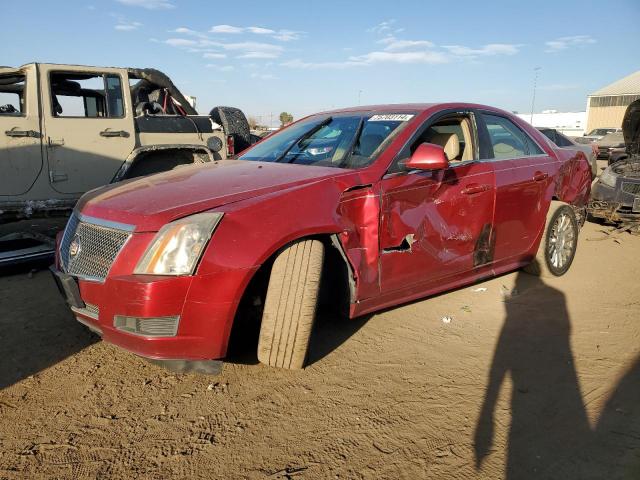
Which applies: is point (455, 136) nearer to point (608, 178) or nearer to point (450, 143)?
point (450, 143)

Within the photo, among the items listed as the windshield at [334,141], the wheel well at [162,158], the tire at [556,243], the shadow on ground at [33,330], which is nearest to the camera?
the shadow on ground at [33,330]

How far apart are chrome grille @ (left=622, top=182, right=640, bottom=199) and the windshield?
16.6 ft

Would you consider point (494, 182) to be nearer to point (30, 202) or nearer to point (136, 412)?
point (136, 412)

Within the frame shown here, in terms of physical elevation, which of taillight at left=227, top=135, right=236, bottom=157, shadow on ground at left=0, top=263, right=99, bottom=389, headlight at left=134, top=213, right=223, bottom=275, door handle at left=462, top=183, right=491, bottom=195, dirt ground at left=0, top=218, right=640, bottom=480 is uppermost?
taillight at left=227, top=135, right=236, bottom=157

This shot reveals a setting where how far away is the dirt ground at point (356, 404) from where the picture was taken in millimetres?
2201

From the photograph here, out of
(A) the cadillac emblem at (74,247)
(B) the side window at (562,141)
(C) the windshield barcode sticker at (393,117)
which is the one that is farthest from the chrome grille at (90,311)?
(B) the side window at (562,141)

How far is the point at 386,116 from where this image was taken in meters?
3.75

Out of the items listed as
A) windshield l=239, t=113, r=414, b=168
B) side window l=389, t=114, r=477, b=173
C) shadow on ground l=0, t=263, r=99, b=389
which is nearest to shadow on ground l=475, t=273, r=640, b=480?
side window l=389, t=114, r=477, b=173

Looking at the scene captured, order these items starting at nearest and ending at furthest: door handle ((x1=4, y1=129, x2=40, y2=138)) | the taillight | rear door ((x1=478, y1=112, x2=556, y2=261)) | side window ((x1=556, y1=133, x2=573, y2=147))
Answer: rear door ((x1=478, y1=112, x2=556, y2=261))
door handle ((x1=4, y1=129, x2=40, y2=138))
the taillight
side window ((x1=556, y1=133, x2=573, y2=147))

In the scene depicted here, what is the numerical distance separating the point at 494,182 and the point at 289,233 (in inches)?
79.4

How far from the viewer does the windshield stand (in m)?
3.43

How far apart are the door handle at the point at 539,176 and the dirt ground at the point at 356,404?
1.21 metres

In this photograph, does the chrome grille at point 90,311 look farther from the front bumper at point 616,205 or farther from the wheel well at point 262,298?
the front bumper at point 616,205

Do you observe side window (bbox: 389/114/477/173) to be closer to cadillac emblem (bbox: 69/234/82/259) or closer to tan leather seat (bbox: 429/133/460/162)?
tan leather seat (bbox: 429/133/460/162)
